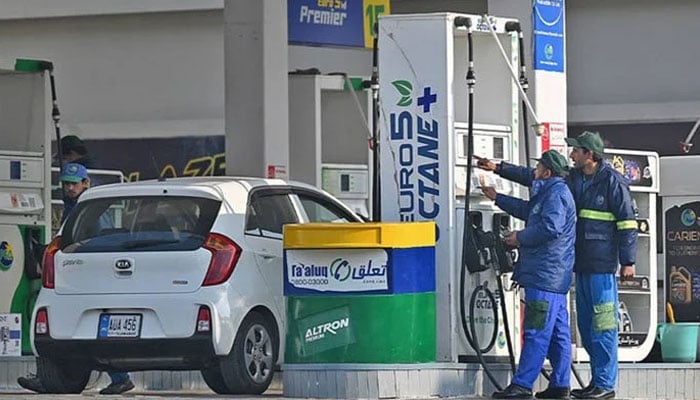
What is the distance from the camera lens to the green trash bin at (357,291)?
13.4m

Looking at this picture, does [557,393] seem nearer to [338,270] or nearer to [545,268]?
[545,268]

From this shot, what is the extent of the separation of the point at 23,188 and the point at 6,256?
0.72 metres

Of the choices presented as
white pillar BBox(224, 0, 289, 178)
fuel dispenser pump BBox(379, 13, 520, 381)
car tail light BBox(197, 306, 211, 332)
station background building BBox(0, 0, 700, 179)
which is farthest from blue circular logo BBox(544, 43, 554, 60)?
station background building BBox(0, 0, 700, 179)

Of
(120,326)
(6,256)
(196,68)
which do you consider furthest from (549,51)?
(196,68)

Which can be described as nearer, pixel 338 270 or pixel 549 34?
pixel 338 270

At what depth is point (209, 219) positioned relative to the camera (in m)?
13.9

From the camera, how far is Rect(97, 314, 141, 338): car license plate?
13680 mm

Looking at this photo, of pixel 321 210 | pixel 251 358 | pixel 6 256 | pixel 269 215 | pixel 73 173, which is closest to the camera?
pixel 251 358

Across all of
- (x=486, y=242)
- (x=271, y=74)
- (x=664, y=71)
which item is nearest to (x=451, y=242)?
(x=486, y=242)

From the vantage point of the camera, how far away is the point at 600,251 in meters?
13.7

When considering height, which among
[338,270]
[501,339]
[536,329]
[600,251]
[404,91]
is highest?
[404,91]

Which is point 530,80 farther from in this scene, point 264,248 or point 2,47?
point 2,47

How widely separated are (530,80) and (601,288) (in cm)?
222

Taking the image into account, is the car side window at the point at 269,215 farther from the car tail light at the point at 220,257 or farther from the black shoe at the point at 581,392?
the black shoe at the point at 581,392
